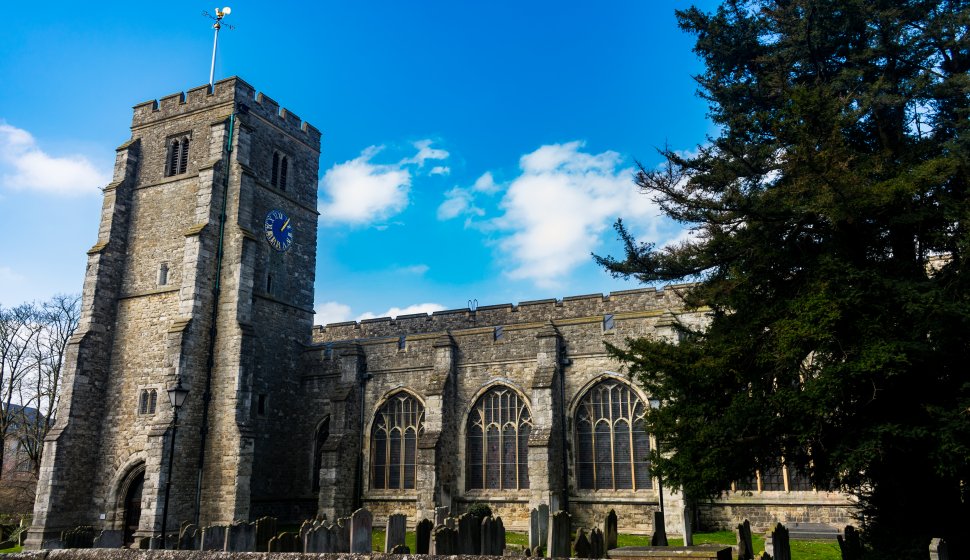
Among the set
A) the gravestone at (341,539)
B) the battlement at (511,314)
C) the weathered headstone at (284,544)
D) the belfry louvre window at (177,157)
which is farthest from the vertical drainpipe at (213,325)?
the gravestone at (341,539)

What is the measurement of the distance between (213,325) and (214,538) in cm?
1100

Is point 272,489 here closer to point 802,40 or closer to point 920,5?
point 802,40

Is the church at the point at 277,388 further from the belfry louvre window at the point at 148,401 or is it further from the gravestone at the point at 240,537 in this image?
the gravestone at the point at 240,537

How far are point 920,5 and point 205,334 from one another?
19503 mm

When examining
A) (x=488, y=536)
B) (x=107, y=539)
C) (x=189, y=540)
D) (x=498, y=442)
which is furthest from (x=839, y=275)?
(x=107, y=539)

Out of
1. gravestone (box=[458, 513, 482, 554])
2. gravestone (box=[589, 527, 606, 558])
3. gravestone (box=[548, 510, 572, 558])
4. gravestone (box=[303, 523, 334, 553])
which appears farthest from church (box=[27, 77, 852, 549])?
gravestone (box=[303, 523, 334, 553])

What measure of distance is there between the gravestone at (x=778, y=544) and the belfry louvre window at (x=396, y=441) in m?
13.5

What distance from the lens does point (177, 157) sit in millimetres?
24234

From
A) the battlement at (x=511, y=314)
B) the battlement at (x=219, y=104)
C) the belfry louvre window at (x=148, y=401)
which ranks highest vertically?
the battlement at (x=219, y=104)

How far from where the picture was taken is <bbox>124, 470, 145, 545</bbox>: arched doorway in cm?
2083

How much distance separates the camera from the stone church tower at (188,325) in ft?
65.7

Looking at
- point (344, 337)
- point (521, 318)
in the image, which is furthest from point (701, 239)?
point (344, 337)

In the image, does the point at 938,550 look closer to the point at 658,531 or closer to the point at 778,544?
the point at 778,544

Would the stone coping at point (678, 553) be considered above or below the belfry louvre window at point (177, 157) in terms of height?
below
